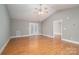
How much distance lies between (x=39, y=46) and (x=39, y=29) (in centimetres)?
48

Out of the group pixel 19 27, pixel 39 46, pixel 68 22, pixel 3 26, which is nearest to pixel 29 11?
pixel 19 27

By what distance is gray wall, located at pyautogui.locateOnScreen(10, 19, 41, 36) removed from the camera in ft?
9.70

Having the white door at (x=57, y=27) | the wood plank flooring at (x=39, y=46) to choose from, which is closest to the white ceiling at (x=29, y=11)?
the white door at (x=57, y=27)

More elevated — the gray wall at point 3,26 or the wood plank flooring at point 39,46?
the gray wall at point 3,26

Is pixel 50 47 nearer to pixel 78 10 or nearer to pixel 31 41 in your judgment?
pixel 31 41

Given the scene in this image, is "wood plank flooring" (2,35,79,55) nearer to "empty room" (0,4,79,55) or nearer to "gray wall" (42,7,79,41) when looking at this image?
"empty room" (0,4,79,55)

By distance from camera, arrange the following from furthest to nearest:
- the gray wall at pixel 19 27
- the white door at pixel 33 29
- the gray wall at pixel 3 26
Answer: the white door at pixel 33 29
the gray wall at pixel 19 27
the gray wall at pixel 3 26

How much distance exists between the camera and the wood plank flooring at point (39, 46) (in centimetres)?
283

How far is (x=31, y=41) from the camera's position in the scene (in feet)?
9.95

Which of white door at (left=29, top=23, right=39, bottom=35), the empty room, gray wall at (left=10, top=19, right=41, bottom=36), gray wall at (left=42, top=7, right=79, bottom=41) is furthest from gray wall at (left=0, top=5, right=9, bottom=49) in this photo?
gray wall at (left=42, top=7, right=79, bottom=41)

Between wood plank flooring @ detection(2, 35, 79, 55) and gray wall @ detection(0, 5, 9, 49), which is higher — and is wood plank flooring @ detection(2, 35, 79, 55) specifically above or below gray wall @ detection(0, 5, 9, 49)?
below

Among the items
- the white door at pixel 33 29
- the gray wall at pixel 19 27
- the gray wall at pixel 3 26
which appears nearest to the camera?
the gray wall at pixel 3 26

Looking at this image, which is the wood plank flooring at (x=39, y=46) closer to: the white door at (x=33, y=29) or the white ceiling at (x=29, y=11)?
the white door at (x=33, y=29)

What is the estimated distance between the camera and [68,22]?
Answer: 117 inches
